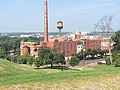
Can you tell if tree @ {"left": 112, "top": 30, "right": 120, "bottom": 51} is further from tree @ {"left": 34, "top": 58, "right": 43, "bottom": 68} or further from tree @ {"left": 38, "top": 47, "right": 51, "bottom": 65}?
tree @ {"left": 34, "top": 58, "right": 43, "bottom": 68}

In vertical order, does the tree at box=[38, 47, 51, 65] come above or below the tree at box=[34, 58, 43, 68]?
above

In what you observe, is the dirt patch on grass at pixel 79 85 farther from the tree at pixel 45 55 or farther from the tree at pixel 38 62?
the tree at pixel 45 55

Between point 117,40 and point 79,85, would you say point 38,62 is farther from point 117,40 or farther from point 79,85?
point 79,85

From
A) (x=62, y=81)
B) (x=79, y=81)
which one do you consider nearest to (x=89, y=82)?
(x=79, y=81)

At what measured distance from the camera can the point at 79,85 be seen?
1141 centimetres

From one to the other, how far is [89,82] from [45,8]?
65781mm

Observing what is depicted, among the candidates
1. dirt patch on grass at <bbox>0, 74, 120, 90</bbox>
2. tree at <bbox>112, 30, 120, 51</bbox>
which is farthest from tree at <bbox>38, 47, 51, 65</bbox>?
dirt patch on grass at <bbox>0, 74, 120, 90</bbox>

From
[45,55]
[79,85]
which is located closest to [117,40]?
[45,55]

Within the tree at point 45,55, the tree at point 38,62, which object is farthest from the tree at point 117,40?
the tree at point 38,62

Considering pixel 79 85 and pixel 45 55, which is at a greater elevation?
pixel 79 85

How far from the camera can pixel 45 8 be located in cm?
7644

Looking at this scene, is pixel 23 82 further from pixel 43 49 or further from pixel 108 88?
pixel 43 49

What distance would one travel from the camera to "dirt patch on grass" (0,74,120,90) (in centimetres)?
1076

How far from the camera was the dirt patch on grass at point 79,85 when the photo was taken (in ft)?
35.3
